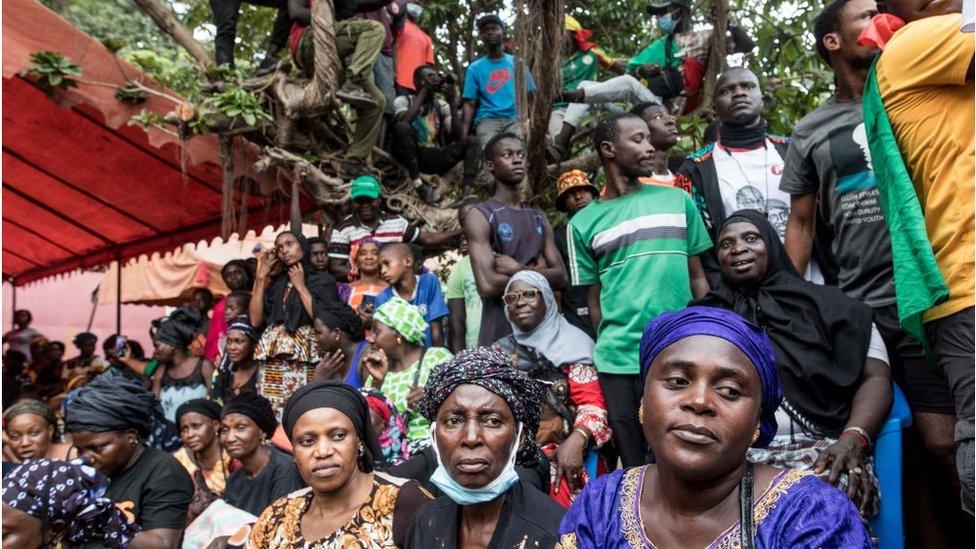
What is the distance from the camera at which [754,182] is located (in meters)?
4.64

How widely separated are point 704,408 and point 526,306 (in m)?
2.44

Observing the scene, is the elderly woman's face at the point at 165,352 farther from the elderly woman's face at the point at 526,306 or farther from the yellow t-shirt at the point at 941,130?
the yellow t-shirt at the point at 941,130

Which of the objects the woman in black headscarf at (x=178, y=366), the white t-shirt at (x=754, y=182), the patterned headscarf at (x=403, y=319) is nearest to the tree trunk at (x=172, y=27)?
the woman in black headscarf at (x=178, y=366)

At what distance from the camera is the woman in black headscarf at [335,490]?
11.1 feet

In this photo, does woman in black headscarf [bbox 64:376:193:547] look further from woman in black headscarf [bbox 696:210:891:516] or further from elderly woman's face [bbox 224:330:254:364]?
woman in black headscarf [bbox 696:210:891:516]

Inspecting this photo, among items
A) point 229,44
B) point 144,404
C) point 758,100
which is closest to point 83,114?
point 229,44

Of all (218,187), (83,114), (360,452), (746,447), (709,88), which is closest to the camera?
(746,447)

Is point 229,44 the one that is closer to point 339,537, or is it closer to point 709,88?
point 709,88

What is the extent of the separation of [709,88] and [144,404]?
4.40 m

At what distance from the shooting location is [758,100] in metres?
4.90

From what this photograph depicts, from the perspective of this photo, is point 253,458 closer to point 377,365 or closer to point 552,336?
point 377,365

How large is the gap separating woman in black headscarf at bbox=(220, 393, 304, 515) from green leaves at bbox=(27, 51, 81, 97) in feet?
9.97

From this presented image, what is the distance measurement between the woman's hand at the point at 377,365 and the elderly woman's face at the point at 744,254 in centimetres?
213

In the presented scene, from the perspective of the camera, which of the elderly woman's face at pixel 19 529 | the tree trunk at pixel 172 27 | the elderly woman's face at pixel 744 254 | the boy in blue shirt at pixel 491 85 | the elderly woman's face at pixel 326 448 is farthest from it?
the boy in blue shirt at pixel 491 85
